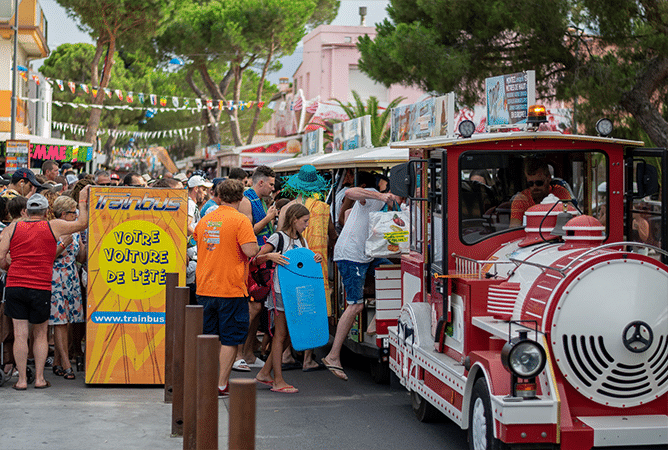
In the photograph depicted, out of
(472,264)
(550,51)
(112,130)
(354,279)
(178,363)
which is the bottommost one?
(178,363)

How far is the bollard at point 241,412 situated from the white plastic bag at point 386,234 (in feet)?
16.7

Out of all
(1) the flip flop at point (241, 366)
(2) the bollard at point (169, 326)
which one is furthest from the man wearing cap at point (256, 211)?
(2) the bollard at point (169, 326)

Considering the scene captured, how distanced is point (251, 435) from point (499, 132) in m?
3.83

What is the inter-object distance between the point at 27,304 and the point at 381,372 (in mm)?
3392

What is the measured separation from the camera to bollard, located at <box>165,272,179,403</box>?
22.5 ft

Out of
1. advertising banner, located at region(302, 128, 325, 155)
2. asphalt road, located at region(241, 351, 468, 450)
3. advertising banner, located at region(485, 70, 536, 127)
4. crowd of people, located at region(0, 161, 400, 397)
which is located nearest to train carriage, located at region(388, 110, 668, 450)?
asphalt road, located at region(241, 351, 468, 450)

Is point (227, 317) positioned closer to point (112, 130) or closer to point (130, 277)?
point (130, 277)

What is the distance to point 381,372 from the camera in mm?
8430

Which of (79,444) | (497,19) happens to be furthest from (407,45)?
(79,444)

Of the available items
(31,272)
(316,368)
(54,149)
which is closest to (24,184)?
(31,272)

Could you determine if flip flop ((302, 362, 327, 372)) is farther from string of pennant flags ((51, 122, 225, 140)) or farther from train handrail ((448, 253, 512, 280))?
string of pennant flags ((51, 122, 225, 140))

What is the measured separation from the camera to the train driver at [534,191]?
246 inches

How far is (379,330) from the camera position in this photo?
8086mm

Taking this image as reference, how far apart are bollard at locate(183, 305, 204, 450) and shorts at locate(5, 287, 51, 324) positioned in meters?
2.77
